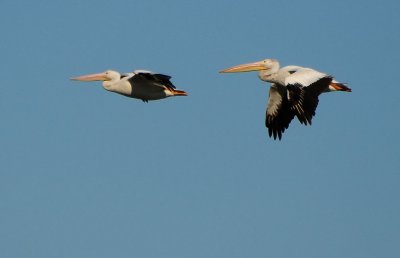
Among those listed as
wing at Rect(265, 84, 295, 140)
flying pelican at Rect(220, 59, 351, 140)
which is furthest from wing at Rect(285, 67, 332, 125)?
wing at Rect(265, 84, 295, 140)

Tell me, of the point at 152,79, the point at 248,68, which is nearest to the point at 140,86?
the point at 152,79

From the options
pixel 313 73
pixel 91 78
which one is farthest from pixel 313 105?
pixel 91 78

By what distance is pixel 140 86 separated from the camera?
31047 mm

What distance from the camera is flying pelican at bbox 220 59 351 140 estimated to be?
28484mm

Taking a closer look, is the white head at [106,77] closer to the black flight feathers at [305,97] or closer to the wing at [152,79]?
the wing at [152,79]

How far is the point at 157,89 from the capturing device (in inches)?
1224

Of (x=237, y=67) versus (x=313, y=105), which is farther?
(x=237, y=67)

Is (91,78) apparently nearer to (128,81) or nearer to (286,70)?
(128,81)

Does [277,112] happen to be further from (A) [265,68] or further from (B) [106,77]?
(B) [106,77]

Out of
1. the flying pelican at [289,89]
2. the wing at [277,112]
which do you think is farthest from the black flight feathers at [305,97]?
the wing at [277,112]

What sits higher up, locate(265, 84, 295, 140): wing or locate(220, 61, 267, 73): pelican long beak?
locate(220, 61, 267, 73): pelican long beak

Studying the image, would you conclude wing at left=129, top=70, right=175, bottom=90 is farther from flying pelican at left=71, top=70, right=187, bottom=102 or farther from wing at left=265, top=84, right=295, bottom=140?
wing at left=265, top=84, right=295, bottom=140

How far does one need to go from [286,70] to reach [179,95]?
2536 mm

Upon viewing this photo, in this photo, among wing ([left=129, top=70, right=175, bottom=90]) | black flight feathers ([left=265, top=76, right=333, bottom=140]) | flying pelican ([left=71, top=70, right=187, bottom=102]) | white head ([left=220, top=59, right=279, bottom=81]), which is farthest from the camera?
white head ([left=220, top=59, right=279, bottom=81])
